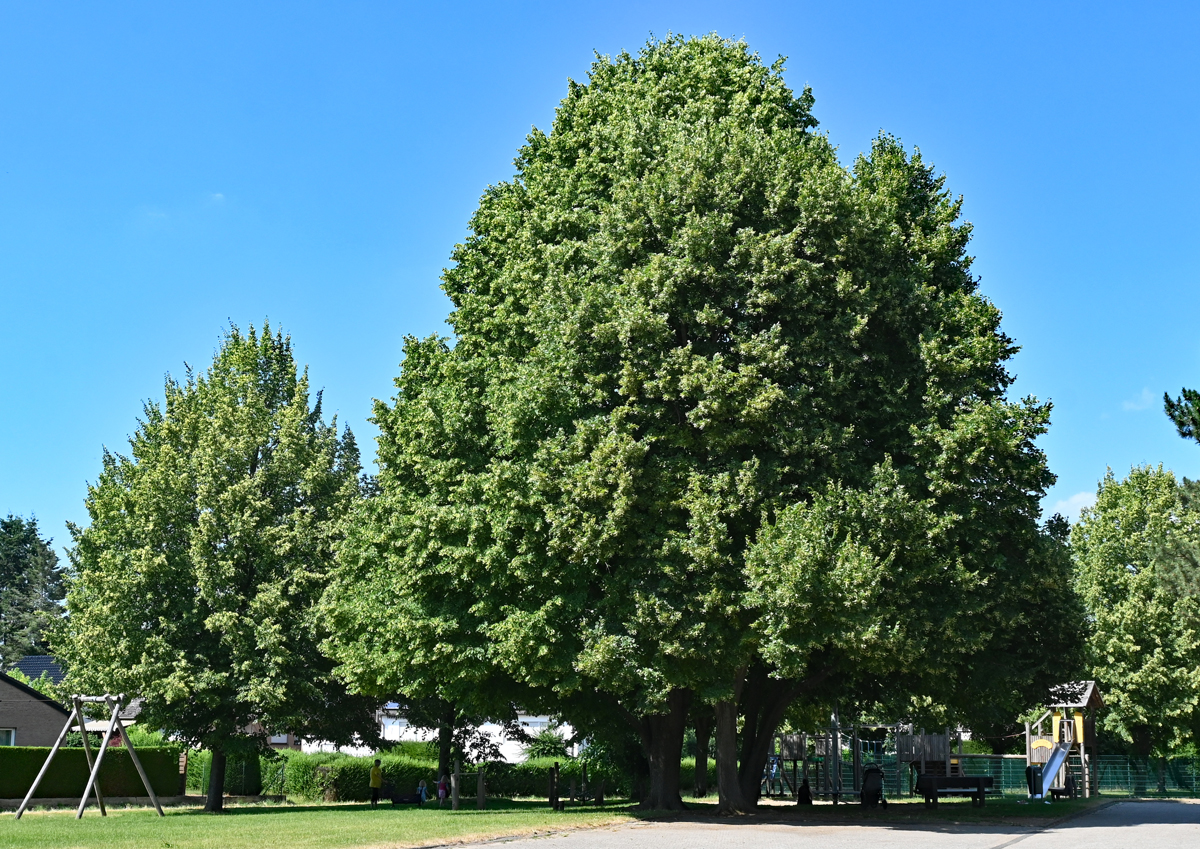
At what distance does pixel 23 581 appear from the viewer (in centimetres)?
11188

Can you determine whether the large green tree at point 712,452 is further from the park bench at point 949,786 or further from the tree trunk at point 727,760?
the park bench at point 949,786

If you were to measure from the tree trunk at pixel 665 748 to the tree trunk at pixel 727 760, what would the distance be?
170 centimetres

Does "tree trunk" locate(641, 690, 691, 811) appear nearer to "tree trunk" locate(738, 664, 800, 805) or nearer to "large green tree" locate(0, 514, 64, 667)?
"tree trunk" locate(738, 664, 800, 805)

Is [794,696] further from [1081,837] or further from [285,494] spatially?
[285,494]

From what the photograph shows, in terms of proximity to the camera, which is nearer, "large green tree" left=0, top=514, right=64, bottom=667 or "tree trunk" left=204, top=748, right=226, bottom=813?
"tree trunk" left=204, top=748, right=226, bottom=813

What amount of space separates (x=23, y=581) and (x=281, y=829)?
10422cm

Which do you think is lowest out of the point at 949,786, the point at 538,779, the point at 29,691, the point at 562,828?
the point at 538,779

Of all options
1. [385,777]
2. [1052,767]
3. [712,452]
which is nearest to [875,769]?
[1052,767]

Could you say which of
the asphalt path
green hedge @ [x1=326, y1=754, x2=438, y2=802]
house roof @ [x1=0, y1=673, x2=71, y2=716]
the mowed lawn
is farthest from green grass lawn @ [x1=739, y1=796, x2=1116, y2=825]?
house roof @ [x1=0, y1=673, x2=71, y2=716]

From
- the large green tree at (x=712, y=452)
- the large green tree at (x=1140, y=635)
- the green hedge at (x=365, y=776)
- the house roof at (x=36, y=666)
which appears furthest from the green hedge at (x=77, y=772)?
the large green tree at (x=1140, y=635)

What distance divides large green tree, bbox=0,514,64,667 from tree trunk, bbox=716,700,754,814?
3504 inches

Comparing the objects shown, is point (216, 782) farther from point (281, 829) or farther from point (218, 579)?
point (281, 829)

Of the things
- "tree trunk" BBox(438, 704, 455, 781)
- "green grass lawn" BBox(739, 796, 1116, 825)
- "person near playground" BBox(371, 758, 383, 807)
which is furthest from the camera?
"person near playground" BBox(371, 758, 383, 807)

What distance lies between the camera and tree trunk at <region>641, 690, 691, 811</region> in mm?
28109
